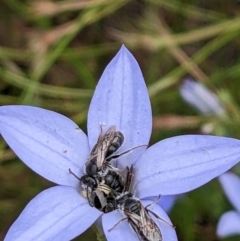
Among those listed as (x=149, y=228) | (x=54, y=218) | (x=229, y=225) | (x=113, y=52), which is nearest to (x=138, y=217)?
(x=149, y=228)

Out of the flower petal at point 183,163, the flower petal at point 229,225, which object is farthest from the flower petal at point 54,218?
the flower petal at point 229,225

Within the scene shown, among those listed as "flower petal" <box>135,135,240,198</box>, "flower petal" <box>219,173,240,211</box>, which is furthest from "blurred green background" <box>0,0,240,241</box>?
"flower petal" <box>135,135,240,198</box>

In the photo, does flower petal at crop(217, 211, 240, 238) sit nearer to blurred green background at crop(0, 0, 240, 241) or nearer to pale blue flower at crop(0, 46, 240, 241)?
pale blue flower at crop(0, 46, 240, 241)

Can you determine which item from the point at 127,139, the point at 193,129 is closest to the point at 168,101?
the point at 193,129

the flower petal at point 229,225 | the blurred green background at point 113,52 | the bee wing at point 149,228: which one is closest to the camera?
the bee wing at point 149,228

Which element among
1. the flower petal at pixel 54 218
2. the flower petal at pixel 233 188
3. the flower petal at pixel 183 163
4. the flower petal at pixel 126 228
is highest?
the flower petal at pixel 54 218

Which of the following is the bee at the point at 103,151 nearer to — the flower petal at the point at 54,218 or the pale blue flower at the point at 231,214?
the flower petal at the point at 54,218
